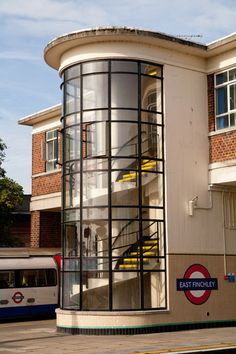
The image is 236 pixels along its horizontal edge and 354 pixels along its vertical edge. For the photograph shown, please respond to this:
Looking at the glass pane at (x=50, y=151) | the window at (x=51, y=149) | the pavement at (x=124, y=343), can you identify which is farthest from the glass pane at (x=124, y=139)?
the glass pane at (x=50, y=151)

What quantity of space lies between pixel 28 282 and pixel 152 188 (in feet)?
27.0

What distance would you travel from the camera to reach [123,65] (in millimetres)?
16703

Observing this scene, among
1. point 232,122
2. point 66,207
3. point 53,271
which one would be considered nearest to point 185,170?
point 232,122

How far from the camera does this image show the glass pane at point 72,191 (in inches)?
661

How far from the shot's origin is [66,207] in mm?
17141

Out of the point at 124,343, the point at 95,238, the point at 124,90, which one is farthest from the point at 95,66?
the point at 124,343

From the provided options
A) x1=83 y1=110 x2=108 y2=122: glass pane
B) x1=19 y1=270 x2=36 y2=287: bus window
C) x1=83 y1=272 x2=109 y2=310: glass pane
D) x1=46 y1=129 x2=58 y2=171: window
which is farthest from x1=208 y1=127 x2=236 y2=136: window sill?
x1=19 y1=270 x2=36 y2=287: bus window

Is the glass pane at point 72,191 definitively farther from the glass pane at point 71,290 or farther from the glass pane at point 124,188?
the glass pane at point 71,290

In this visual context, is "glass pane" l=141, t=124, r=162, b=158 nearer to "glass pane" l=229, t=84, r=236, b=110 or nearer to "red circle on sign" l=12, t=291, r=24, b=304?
"glass pane" l=229, t=84, r=236, b=110

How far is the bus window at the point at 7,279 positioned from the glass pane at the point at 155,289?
25.7 ft

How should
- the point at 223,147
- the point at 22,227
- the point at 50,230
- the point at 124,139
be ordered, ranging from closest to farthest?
the point at 124,139
the point at 223,147
the point at 50,230
the point at 22,227

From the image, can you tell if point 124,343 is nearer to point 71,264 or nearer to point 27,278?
point 71,264

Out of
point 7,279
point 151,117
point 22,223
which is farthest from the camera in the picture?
point 22,223

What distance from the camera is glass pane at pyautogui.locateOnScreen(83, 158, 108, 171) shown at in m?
16.5
